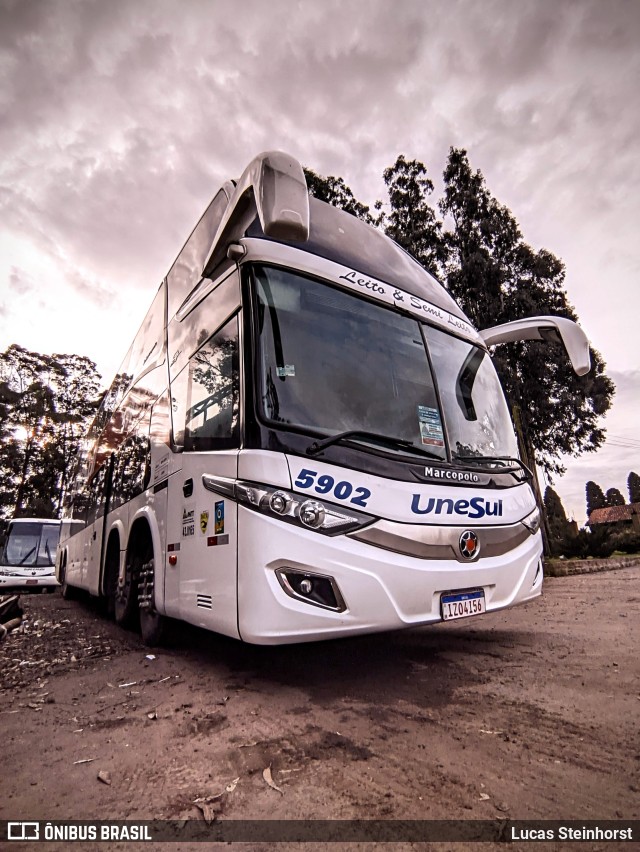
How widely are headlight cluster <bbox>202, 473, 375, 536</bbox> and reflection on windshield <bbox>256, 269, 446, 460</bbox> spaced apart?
1.47 feet

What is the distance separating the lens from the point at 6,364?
29.6 meters

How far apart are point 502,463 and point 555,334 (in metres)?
1.74

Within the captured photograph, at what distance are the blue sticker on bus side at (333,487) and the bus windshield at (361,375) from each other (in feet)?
0.98

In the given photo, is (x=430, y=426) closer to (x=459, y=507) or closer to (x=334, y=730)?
(x=459, y=507)

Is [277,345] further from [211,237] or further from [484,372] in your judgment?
[484,372]

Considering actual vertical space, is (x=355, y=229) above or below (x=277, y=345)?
above

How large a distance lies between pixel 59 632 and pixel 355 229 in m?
5.90

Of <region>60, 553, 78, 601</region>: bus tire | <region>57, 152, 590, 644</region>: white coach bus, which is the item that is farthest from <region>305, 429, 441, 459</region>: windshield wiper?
<region>60, 553, 78, 601</region>: bus tire

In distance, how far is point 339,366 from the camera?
11.3ft

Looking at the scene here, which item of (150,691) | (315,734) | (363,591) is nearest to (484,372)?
(363,591)

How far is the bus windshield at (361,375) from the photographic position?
126 inches

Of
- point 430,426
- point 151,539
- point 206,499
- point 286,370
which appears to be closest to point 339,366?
point 286,370

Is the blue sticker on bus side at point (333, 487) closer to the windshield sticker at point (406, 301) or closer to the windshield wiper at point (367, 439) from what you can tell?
the windshield wiper at point (367, 439)

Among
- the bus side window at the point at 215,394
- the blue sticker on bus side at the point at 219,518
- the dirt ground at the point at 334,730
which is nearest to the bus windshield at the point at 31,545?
the dirt ground at the point at 334,730
